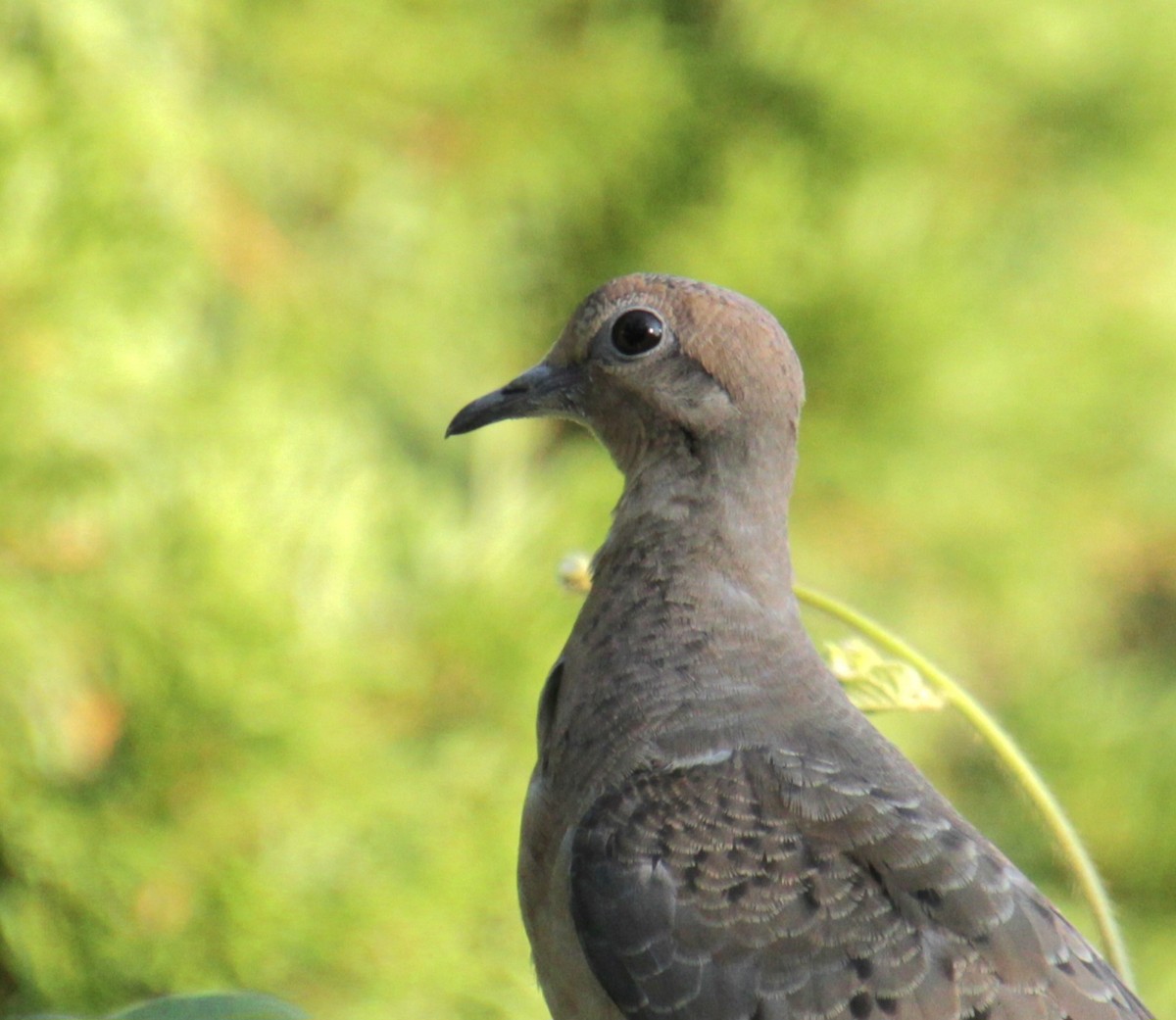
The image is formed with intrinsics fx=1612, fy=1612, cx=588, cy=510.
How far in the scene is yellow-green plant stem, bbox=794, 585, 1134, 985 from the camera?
1.00 metres

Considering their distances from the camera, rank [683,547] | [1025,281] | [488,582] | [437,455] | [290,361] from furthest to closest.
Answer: [1025,281] → [437,455] → [290,361] → [488,582] → [683,547]

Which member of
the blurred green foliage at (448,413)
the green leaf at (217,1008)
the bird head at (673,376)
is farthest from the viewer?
the blurred green foliage at (448,413)

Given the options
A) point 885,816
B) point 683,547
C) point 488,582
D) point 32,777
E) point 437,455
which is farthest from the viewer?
point 437,455

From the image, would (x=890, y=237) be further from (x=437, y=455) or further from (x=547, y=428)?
(x=437, y=455)

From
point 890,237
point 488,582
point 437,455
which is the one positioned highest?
point 890,237

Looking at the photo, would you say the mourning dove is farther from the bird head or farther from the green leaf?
the green leaf

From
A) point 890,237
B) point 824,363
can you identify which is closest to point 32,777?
point 824,363

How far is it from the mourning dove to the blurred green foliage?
0.81m

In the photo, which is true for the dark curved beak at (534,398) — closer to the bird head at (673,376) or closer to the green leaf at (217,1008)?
the bird head at (673,376)

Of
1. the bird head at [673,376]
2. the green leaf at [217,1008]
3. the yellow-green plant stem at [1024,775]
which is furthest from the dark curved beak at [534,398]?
the green leaf at [217,1008]

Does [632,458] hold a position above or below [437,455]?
below

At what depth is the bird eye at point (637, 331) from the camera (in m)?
1.29

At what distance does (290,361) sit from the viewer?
2.42 m

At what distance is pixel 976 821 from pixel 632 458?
189 cm
